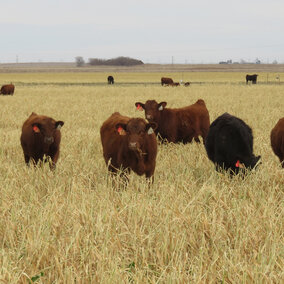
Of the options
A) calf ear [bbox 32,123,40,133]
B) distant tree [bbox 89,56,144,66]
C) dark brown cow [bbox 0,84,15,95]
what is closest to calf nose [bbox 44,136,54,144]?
calf ear [bbox 32,123,40,133]

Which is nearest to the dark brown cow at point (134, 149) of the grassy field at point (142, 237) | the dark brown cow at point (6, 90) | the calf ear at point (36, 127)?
the grassy field at point (142, 237)

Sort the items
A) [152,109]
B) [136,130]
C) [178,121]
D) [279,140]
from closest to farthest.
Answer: [136,130]
[279,140]
[152,109]
[178,121]

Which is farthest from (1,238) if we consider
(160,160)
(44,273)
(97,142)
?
(97,142)

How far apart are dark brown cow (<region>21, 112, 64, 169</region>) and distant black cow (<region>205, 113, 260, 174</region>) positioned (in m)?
2.31

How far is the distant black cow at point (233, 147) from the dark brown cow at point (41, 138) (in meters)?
2.31

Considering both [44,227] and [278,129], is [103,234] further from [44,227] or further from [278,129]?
[278,129]

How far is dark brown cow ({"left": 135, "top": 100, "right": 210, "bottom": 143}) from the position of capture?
8.66 meters

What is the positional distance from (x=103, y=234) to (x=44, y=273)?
0.68 m

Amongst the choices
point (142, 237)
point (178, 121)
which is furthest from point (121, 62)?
point (142, 237)

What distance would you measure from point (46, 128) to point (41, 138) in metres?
0.30

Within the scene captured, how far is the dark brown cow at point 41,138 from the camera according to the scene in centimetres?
618

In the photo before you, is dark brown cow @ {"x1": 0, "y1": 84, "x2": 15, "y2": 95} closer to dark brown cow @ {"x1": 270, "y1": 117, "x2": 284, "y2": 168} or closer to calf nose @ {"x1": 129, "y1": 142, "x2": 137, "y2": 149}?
dark brown cow @ {"x1": 270, "y1": 117, "x2": 284, "y2": 168}

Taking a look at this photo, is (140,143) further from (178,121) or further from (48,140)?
(178,121)

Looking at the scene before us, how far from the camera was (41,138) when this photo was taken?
6406mm
